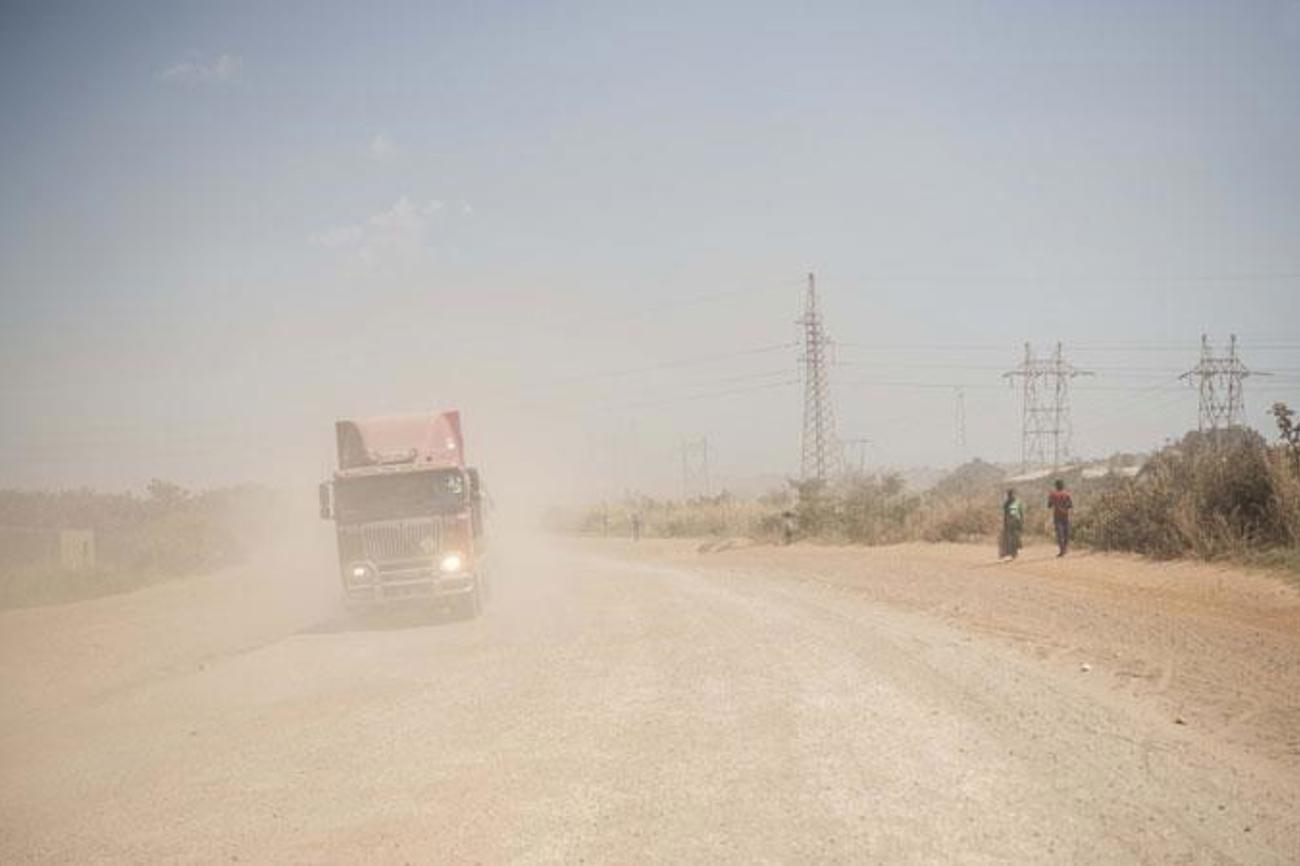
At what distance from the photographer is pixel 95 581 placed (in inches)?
1035

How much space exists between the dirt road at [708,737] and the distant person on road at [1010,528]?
4.12m

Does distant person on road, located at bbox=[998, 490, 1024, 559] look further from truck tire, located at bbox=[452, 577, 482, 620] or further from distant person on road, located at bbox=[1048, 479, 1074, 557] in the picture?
truck tire, located at bbox=[452, 577, 482, 620]

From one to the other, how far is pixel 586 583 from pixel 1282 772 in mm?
16138

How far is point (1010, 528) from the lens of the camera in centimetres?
1905

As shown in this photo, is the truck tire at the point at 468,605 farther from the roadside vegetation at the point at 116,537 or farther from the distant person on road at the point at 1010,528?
the roadside vegetation at the point at 116,537

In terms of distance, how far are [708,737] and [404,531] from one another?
9.51 m

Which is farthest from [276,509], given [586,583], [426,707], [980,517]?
[426,707]

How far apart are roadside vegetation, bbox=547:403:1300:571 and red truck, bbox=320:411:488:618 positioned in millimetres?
13010

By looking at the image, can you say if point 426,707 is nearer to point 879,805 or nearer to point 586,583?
point 879,805

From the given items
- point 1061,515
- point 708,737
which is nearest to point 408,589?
point 708,737

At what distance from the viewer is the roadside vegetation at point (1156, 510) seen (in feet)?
48.3

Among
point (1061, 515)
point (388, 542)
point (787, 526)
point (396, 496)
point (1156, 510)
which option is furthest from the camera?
point (787, 526)

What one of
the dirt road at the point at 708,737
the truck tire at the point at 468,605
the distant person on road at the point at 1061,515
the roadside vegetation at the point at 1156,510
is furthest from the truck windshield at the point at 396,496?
the roadside vegetation at the point at 1156,510

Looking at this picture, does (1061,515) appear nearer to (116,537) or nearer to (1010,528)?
(1010,528)
